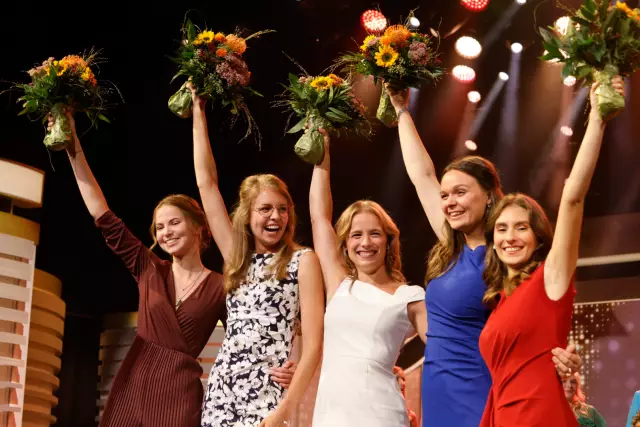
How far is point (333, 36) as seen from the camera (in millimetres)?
7500

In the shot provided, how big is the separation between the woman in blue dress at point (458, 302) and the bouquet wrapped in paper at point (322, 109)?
0.64m

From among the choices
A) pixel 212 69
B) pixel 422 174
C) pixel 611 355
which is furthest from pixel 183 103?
pixel 611 355

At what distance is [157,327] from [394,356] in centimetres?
95

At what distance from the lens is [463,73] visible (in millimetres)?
7465

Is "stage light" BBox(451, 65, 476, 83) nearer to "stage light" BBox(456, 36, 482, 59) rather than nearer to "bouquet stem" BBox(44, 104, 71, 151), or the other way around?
"stage light" BBox(456, 36, 482, 59)

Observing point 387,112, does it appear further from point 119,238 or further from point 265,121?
point 265,121

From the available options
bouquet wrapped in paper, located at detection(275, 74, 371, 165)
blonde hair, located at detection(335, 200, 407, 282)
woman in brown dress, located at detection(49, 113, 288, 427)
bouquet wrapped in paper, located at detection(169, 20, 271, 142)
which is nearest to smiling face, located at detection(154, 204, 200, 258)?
woman in brown dress, located at detection(49, 113, 288, 427)

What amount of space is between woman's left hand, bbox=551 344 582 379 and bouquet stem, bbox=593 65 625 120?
25.5 inches

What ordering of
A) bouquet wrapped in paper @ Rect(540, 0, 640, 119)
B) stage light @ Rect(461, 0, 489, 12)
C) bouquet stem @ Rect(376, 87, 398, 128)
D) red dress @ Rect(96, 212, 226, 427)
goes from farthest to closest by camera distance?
stage light @ Rect(461, 0, 489, 12) < bouquet stem @ Rect(376, 87, 398, 128) < red dress @ Rect(96, 212, 226, 427) < bouquet wrapped in paper @ Rect(540, 0, 640, 119)

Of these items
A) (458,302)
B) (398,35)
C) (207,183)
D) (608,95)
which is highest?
(398,35)

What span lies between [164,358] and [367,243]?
904 millimetres

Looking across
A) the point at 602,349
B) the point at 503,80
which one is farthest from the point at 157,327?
the point at 503,80

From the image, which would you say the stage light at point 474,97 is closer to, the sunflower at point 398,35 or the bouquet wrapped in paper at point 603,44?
the sunflower at point 398,35

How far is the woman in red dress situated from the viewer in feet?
8.49
